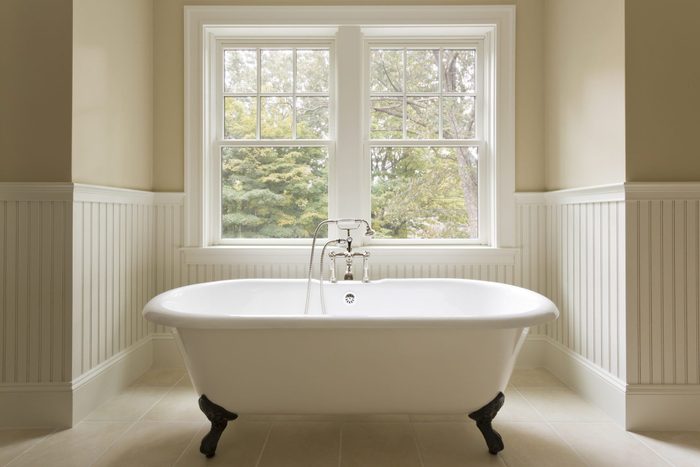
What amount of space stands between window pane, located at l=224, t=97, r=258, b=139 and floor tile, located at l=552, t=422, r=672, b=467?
2340 mm

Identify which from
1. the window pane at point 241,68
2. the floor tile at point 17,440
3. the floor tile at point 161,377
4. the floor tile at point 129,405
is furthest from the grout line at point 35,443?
the window pane at point 241,68

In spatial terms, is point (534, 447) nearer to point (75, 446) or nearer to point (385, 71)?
point (75, 446)

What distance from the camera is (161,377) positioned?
2.54 meters

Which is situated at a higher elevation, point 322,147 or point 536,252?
point 322,147

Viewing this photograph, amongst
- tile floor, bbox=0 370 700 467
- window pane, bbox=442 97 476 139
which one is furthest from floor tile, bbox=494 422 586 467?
window pane, bbox=442 97 476 139

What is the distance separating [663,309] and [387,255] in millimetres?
1353

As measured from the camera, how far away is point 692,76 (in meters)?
1.90

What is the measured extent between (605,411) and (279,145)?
7.42 feet

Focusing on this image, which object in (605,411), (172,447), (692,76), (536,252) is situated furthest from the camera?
(536,252)

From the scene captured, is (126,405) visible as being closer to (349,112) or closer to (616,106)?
(349,112)

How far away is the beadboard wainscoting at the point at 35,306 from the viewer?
1948mm

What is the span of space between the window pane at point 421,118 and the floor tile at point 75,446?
222 cm

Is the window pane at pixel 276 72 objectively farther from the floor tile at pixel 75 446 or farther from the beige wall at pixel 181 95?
the floor tile at pixel 75 446

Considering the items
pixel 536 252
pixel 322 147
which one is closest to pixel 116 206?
pixel 322 147
